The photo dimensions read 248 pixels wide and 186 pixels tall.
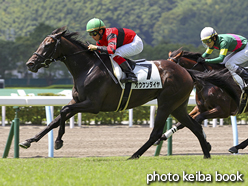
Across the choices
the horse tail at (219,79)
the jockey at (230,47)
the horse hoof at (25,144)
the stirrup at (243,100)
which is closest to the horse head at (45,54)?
the horse hoof at (25,144)

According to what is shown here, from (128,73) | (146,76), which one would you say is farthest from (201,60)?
(128,73)

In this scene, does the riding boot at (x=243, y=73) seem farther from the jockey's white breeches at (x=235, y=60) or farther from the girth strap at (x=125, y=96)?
the girth strap at (x=125, y=96)

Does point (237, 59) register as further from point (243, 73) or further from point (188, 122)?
point (188, 122)

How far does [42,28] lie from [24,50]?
3570 millimetres

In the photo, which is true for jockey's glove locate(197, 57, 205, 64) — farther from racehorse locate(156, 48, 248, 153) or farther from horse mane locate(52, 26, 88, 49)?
horse mane locate(52, 26, 88, 49)

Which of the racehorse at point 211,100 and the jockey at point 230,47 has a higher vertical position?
the jockey at point 230,47

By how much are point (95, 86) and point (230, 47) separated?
6.40 ft

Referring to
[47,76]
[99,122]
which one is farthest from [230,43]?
[47,76]

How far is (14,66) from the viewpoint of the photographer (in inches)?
1839

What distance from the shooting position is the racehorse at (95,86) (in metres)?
4.60

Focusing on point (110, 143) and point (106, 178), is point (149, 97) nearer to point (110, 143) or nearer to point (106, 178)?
point (106, 178)

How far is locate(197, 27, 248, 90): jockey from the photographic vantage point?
5336 millimetres

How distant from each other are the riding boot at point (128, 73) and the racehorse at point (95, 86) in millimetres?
136

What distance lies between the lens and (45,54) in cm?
467
